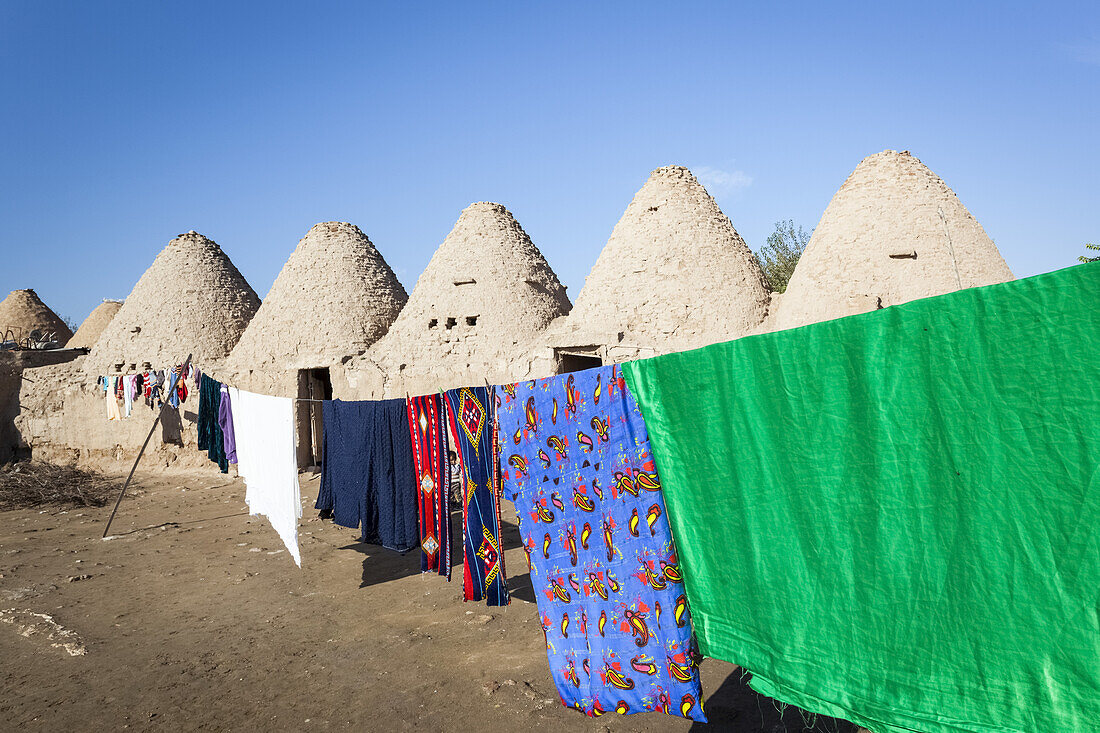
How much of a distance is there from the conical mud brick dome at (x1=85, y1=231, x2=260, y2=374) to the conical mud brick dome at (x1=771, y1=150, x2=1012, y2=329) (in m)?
14.3

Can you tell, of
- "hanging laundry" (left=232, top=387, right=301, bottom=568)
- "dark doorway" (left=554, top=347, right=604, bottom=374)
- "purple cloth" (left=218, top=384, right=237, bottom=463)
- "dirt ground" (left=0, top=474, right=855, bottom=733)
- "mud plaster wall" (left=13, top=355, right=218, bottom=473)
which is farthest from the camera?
"mud plaster wall" (left=13, top=355, right=218, bottom=473)

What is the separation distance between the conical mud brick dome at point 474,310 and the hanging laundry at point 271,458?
17.3 ft

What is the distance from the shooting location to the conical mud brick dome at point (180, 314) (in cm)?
1698

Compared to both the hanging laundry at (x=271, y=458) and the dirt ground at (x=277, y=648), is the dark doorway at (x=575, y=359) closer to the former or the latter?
the dirt ground at (x=277, y=648)

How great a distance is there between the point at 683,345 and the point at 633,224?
274cm

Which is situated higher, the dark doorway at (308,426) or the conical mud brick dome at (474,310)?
the conical mud brick dome at (474,310)

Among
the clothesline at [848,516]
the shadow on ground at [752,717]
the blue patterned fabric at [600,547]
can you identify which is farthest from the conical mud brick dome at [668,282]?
the clothesline at [848,516]

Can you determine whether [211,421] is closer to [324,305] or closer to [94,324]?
[324,305]

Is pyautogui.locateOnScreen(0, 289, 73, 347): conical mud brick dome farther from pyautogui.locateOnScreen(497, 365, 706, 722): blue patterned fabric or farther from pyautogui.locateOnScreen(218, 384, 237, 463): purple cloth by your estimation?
pyautogui.locateOnScreen(497, 365, 706, 722): blue patterned fabric

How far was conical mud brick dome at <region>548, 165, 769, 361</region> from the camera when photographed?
1045cm

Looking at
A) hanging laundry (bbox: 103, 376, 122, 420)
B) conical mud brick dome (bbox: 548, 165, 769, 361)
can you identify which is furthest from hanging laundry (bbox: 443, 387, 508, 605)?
hanging laundry (bbox: 103, 376, 122, 420)

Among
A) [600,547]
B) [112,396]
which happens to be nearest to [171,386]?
[112,396]

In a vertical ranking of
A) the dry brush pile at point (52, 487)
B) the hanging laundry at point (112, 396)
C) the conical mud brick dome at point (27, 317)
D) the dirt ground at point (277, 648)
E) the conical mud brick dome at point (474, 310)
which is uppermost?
the conical mud brick dome at point (27, 317)

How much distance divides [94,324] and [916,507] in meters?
32.6
